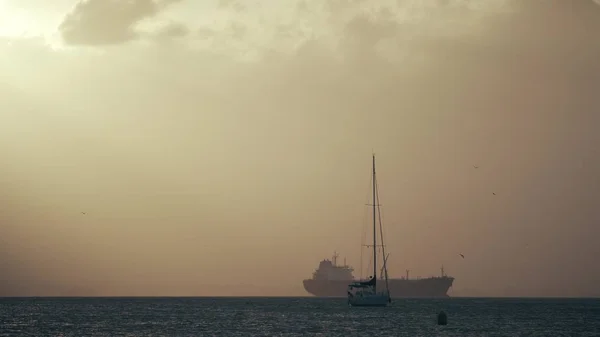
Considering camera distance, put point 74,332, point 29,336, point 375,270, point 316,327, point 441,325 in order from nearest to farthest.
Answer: point 29,336, point 74,332, point 316,327, point 441,325, point 375,270

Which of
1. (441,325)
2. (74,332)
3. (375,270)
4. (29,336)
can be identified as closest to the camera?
(29,336)

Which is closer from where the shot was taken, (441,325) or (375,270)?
(441,325)

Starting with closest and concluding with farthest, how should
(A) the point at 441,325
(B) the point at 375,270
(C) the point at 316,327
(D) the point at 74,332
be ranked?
(D) the point at 74,332, (C) the point at 316,327, (A) the point at 441,325, (B) the point at 375,270

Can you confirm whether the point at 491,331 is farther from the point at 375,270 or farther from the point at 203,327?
the point at 375,270

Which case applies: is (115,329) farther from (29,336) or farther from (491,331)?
(491,331)

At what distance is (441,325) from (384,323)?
8035 millimetres

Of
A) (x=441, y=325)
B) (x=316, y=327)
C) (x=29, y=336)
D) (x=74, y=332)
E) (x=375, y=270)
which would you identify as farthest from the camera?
(x=375, y=270)

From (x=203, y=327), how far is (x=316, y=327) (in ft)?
48.5

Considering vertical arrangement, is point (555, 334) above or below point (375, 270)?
below

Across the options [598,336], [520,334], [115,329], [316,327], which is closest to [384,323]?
[316,327]

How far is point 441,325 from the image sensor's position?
11306 cm

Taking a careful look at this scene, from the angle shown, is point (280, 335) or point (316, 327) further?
point (316, 327)

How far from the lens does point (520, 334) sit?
320 ft

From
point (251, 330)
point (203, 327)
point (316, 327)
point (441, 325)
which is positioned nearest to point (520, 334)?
point (441, 325)
